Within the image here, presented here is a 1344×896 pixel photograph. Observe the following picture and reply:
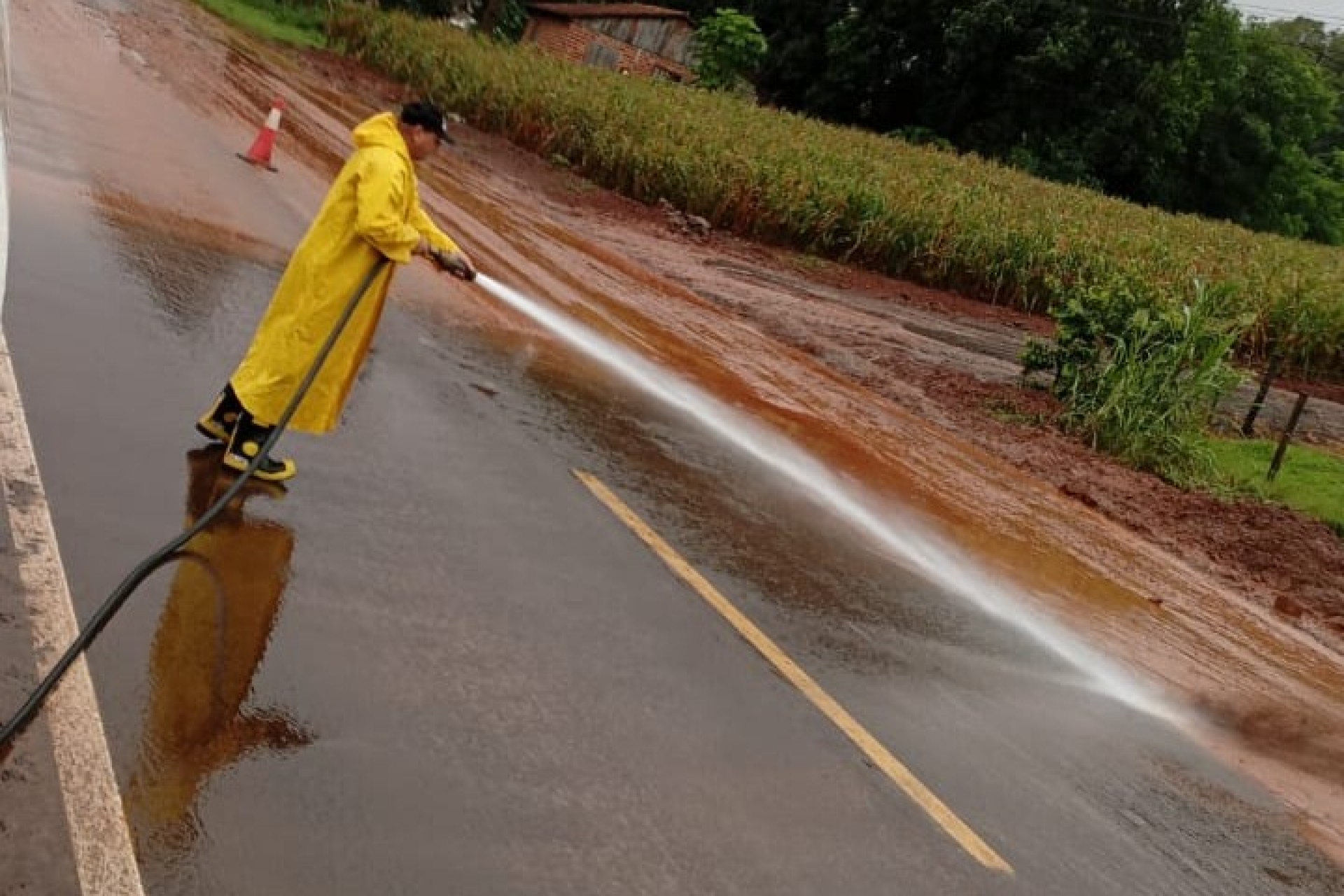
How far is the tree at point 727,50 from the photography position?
50.9m

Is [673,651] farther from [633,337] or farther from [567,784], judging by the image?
[633,337]

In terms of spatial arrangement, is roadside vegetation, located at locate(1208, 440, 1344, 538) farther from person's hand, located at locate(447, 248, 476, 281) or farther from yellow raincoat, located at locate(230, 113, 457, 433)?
yellow raincoat, located at locate(230, 113, 457, 433)

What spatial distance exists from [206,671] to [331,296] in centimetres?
211

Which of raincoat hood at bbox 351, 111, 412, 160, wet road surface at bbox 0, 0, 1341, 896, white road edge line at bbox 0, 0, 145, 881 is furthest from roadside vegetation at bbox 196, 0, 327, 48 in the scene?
white road edge line at bbox 0, 0, 145, 881

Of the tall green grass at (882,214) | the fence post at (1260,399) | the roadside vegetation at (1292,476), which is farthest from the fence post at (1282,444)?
the tall green grass at (882,214)

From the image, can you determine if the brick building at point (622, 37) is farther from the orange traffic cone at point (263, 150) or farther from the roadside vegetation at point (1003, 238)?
the orange traffic cone at point (263, 150)

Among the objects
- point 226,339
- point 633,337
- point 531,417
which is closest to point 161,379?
point 226,339

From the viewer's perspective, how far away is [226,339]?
25.1ft

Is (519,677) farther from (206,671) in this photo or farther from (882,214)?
(882,214)

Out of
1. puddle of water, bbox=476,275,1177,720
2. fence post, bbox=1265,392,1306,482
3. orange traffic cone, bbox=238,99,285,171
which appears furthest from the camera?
orange traffic cone, bbox=238,99,285,171

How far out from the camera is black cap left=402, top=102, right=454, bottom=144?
18.5 feet

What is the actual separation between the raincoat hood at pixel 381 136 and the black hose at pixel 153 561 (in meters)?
0.48

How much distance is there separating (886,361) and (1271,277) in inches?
442

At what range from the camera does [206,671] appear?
13.4 feet
